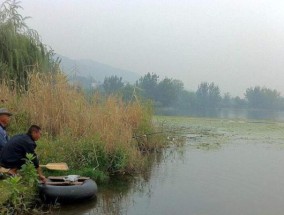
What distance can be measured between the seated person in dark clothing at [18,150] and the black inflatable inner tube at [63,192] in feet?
1.42

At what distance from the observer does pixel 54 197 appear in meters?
6.46

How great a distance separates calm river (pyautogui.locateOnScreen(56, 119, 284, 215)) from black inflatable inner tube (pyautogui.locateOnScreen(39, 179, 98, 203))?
0.55 feet

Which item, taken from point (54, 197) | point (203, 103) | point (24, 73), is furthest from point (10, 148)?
point (203, 103)

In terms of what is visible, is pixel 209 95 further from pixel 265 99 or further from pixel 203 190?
pixel 203 190

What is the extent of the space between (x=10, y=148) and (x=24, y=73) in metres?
7.81

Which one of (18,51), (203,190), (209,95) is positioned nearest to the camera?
(203,190)

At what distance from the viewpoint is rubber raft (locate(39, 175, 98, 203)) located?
21.2 feet

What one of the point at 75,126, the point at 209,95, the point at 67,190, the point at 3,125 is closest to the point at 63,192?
the point at 67,190

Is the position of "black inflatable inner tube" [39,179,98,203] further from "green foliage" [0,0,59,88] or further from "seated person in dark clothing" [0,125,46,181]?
"green foliage" [0,0,59,88]

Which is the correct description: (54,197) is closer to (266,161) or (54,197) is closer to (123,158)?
(123,158)

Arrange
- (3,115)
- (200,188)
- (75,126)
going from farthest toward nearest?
(75,126) → (200,188) → (3,115)

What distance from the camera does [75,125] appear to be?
376 inches

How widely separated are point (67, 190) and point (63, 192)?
8 centimetres

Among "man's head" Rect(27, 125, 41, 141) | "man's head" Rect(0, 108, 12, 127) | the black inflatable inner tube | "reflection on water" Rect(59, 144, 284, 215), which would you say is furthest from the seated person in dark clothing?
"reflection on water" Rect(59, 144, 284, 215)
